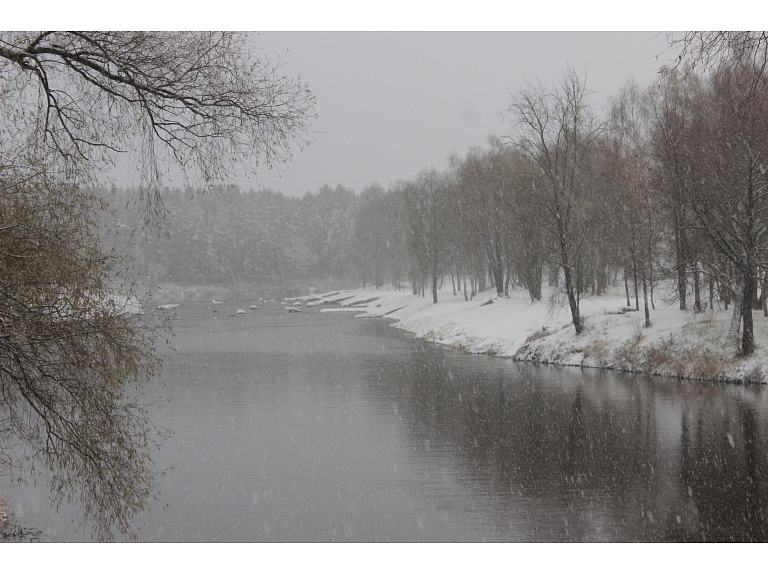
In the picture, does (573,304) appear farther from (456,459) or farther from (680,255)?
(456,459)

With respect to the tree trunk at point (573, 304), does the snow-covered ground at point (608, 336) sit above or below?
below

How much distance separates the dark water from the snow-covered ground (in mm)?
1434

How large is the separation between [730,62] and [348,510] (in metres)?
9.50

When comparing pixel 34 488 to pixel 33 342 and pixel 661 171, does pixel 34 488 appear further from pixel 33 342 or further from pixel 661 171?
pixel 661 171

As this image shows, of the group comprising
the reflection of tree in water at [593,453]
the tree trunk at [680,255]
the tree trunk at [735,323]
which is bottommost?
the reflection of tree in water at [593,453]

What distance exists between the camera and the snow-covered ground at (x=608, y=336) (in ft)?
82.9

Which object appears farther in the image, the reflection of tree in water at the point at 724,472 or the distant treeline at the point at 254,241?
the distant treeline at the point at 254,241

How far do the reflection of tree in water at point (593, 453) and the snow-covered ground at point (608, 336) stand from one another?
5.87 ft

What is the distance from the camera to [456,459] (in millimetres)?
16047

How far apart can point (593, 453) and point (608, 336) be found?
16.2 metres

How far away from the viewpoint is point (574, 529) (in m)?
11.1

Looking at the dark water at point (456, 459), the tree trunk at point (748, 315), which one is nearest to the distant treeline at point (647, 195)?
the tree trunk at point (748, 315)

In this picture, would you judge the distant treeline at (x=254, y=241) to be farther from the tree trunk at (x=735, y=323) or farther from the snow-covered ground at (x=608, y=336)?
the tree trunk at (x=735, y=323)

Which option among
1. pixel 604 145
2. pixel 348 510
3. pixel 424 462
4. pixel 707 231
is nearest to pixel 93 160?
pixel 348 510
